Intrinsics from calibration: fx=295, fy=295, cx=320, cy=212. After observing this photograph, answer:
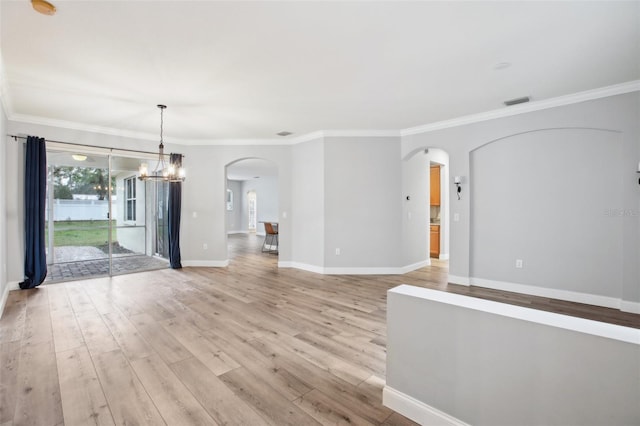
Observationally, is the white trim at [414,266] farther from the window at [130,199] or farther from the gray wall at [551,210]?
the window at [130,199]

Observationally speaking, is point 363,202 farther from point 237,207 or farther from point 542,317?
point 237,207

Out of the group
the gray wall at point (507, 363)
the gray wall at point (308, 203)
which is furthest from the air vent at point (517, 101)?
the gray wall at point (507, 363)

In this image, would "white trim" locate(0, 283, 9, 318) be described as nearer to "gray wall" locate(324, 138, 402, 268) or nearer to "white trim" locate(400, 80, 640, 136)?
"gray wall" locate(324, 138, 402, 268)

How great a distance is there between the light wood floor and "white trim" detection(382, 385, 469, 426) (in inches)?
2.2

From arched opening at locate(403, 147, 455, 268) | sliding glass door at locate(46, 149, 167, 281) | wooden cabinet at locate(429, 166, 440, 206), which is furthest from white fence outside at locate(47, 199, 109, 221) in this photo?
wooden cabinet at locate(429, 166, 440, 206)

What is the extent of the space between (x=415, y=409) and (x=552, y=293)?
362 centimetres

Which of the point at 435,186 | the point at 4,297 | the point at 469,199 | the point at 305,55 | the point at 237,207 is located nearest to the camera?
the point at 305,55

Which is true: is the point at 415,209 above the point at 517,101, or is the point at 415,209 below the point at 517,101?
below

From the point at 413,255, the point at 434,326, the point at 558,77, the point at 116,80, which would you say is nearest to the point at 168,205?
the point at 116,80

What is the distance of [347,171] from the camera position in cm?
571

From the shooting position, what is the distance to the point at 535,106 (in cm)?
415

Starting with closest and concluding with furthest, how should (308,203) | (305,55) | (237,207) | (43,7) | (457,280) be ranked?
(43,7) < (305,55) < (457,280) < (308,203) < (237,207)

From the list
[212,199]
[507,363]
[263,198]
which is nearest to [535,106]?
[507,363]

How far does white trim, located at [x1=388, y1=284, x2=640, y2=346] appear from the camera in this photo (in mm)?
1194
